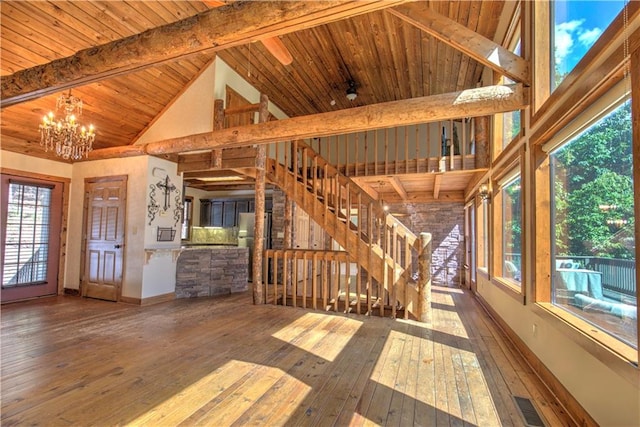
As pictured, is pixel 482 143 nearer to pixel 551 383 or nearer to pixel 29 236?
pixel 551 383

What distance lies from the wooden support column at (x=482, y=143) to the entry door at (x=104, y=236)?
245 inches

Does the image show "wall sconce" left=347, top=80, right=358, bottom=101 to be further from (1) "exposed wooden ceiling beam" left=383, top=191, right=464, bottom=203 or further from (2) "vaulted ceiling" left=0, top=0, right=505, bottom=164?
(1) "exposed wooden ceiling beam" left=383, top=191, right=464, bottom=203

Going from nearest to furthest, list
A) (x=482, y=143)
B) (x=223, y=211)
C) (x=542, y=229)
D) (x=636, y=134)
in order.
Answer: (x=636, y=134), (x=542, y=229), (x=482, y=143), (x=223, y=211)

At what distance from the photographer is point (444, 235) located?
7.97 m

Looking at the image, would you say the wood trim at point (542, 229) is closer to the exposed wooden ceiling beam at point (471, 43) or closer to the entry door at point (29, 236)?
the exposed wooden ceiling beam at point (471, 43)

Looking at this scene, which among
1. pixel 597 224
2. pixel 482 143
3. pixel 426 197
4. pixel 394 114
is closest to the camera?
pixel 597 224

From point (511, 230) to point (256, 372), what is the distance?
147 inches

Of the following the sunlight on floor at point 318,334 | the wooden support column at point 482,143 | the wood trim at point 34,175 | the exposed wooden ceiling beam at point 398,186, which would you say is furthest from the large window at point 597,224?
the wood trim at point 34,175

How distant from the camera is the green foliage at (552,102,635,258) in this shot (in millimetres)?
1795

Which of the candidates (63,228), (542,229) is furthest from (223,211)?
(542,229)

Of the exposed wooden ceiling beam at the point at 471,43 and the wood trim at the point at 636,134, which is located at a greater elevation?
the exposed wooden ceiling beam at the point at 471,43

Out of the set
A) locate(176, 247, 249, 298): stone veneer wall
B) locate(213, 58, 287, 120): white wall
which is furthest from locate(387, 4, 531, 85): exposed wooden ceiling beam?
locate(176, 247, 249, 298): stone veneer wall

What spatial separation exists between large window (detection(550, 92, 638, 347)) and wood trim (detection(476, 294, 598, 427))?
Result: 1.79 feet

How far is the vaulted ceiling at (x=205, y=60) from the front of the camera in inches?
145
